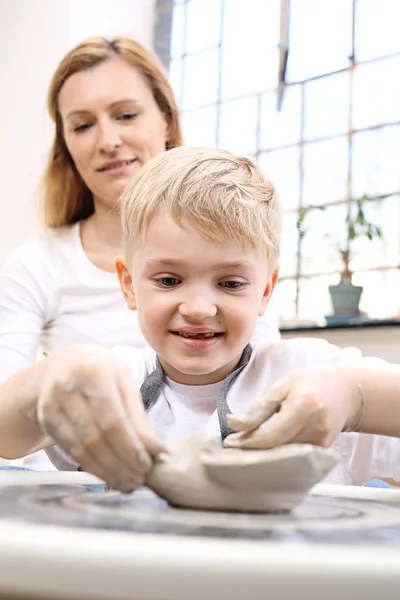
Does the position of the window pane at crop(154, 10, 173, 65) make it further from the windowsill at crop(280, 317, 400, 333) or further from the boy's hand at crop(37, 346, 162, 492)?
the boy's hand at crop(37, 346, 162, 492)

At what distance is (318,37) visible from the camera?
2.95 m

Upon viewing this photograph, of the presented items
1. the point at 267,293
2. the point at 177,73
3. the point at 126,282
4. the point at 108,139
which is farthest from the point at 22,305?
the point at 177,73

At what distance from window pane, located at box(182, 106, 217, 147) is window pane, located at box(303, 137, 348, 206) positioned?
1.69 feet

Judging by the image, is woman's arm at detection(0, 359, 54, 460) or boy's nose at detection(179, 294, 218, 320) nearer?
woman's arm at detection(0, 359, 54, 460)

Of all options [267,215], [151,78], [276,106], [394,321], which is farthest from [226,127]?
[267,215]

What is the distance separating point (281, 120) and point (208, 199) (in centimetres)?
221

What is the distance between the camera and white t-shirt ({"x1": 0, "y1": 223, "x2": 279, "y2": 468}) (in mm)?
1563

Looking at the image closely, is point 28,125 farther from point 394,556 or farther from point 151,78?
point 394,556

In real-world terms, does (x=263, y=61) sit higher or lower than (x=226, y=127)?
higher

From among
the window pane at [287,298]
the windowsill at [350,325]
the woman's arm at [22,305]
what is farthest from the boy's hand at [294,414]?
the window pane at [287,298]

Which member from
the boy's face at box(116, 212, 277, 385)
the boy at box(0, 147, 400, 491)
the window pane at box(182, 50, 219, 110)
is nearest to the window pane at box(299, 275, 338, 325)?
the window pane at box(182, 50, 219, 110)

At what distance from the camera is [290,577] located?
314 millimetres

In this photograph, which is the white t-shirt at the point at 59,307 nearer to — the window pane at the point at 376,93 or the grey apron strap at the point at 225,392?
the grey apron strap at the point at 225,392

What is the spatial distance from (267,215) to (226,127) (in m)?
2.30
